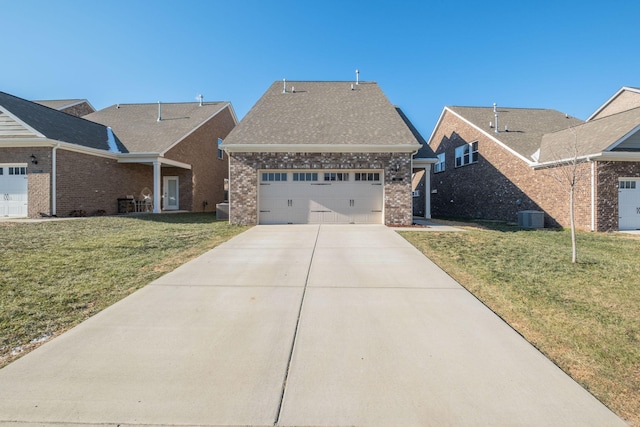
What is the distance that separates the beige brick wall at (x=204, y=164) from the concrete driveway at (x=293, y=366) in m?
15.6

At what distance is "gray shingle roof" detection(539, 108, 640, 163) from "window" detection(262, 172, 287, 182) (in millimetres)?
10696

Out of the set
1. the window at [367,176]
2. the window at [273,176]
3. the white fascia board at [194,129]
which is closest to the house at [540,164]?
the window at [367,176]

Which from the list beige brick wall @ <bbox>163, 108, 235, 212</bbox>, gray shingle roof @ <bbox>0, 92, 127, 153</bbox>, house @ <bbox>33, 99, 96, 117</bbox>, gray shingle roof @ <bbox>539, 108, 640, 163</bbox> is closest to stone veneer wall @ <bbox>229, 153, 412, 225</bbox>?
gray shingle roof @ <bbox>539, 108, 640, 163</bbox>

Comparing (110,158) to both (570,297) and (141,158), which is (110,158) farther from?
(570,297)

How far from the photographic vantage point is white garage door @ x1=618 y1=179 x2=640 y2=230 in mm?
11648

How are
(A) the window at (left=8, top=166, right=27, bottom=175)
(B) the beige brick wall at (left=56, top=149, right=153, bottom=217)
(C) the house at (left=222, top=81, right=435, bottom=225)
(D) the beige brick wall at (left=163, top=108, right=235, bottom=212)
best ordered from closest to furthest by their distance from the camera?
(C) the house at (left=222, top=81, right=435, bottom=225), (A) the window at (left=8, top=166, right=27, bottom=175), (B) the beige brick wall at (left=56, top=149, right=153, bottom=217), (D) the beige brick wall at (left=163, top=108, right=235, bottom=212)

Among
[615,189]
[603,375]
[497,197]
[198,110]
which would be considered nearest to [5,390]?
[603,375]

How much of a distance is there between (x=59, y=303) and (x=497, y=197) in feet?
60.6

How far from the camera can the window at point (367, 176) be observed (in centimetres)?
1236

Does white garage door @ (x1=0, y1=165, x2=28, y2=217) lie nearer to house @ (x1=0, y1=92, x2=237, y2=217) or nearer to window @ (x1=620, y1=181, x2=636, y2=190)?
house @ (x1=0, y1=92, x2=237, y2=217)

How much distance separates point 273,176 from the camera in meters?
12.4

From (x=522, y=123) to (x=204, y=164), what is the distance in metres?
20.4

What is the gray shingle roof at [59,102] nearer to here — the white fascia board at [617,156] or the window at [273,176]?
the window at [273,176]

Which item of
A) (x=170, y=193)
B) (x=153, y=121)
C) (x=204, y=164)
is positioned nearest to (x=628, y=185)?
(x=204, y=164)
